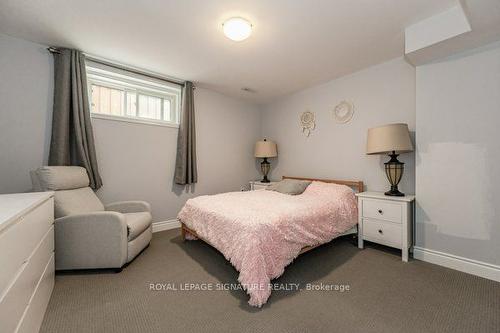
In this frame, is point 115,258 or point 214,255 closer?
point 115,258

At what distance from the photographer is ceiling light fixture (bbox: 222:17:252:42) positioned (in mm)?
1993

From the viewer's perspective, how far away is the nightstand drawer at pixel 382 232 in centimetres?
238

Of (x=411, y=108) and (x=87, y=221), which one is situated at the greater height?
(x=411, y=108)

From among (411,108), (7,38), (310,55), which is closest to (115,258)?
(7,38)

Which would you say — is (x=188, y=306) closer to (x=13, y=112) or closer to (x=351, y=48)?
(x=13, y=112)

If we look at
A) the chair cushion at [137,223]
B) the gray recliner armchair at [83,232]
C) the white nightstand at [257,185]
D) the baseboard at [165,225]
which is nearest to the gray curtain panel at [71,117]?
the gray recliner armchair at [83,232]

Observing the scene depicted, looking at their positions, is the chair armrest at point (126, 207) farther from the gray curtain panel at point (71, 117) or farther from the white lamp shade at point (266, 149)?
the white lamp shade at point (266, 149)

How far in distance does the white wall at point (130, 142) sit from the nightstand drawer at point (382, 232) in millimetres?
2511

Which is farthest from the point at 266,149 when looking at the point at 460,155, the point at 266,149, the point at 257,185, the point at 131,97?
the point at 460,155

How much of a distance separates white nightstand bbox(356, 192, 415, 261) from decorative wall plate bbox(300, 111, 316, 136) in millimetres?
1573

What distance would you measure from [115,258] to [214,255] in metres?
0.98

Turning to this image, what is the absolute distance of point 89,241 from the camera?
2.04 m

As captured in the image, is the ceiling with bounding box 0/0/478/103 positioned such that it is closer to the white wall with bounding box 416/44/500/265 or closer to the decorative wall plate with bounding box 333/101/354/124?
the decorative wall plate with bounding box 333/101/354/124

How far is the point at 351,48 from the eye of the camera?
2549 millimetres
